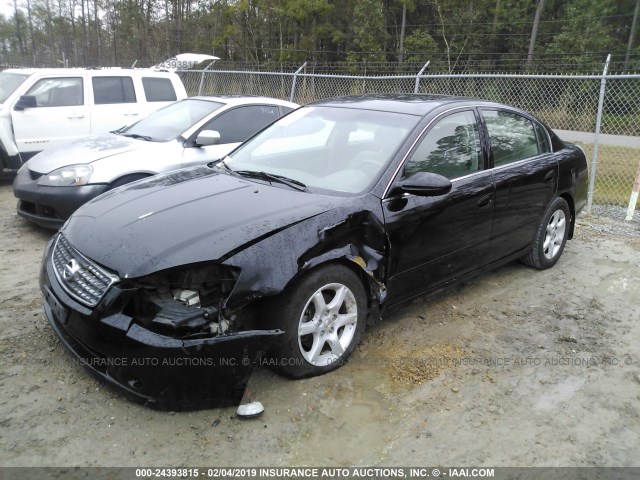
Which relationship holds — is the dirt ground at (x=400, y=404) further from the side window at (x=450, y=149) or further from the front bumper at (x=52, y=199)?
the side window at (x=450, y=149)

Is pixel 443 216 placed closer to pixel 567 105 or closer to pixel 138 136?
pixel 138 136

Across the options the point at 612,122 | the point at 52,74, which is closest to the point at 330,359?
the point at 52,74

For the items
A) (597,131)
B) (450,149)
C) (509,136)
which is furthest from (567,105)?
(450,149)

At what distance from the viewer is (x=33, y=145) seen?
754 cm

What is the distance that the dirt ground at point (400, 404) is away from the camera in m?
2.51

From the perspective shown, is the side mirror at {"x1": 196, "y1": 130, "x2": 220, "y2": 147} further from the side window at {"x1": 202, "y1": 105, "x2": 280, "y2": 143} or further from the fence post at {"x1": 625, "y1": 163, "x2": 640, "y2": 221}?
the fence post at {"x1": 625, "y1": 163, "x2": 640, "y2": 221}

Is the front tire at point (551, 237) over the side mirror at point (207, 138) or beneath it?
beneath

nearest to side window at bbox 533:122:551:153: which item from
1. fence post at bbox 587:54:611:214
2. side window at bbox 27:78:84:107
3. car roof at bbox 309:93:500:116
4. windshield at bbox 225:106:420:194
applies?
car roof at bbox 309:93:500:116

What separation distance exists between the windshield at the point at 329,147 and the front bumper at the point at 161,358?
1.30 m

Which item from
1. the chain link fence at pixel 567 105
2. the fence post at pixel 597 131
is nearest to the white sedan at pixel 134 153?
the chain link fence at pixel 567 105

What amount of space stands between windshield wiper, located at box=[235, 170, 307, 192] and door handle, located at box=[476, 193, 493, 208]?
141 centimetres

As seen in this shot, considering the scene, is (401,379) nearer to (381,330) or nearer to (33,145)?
(381,330)

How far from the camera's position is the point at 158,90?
28.5ft

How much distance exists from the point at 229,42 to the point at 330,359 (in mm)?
40448
